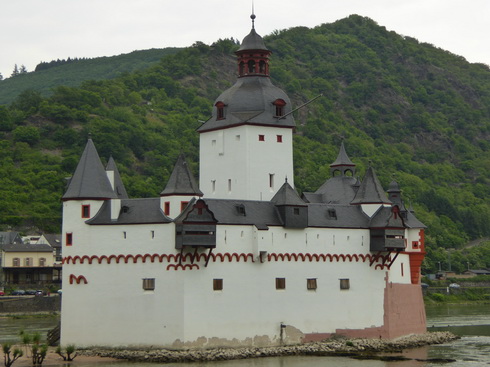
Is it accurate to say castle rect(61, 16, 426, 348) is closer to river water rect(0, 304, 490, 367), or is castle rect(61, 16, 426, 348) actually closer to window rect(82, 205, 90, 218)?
window rect(82, 205, 90, 218)

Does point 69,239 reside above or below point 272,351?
above

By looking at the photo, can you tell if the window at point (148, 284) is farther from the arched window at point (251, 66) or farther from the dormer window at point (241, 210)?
the arched window at point (251, 66)

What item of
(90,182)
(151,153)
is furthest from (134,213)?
(151,153)

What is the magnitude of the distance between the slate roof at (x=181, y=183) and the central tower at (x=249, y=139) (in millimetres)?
9874

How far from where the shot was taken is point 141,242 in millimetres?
59844

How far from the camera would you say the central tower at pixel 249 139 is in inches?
2766

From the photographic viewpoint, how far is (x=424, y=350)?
215ft

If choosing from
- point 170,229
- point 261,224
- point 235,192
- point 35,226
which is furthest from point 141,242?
point 35,226

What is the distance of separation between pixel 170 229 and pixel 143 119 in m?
113

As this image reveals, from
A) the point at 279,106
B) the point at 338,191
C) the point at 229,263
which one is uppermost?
the point at 279,106

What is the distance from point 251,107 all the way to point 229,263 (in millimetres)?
14421

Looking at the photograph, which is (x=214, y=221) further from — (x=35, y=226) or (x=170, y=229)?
(x=35, y=226)

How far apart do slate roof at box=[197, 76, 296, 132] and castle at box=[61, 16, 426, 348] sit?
344mm

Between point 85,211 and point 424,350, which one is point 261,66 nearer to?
A: point 85,211
